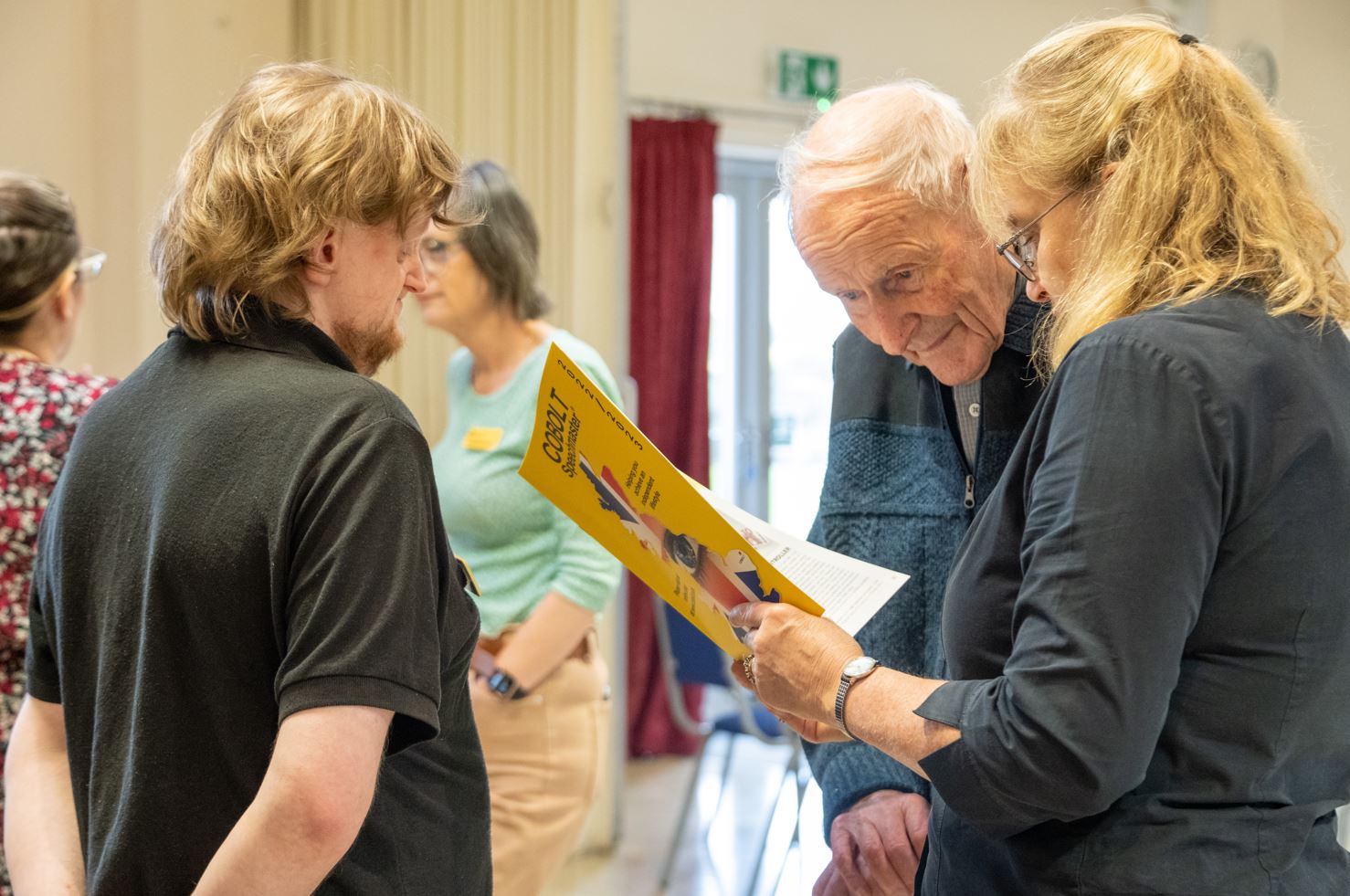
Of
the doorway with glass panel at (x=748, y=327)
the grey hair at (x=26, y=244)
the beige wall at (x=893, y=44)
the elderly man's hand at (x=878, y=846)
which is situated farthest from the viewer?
the doorway with glass panel at (x=748, y=327)

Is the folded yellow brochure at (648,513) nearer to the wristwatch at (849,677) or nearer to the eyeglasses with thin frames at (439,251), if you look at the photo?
the wristwatch at (849,677)

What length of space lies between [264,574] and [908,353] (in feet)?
2.85

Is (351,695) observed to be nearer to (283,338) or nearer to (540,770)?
(283,338)

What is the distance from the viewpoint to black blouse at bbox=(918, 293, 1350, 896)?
84cm

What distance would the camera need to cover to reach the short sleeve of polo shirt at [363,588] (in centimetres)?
91

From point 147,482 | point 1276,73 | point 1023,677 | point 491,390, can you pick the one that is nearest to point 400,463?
point 147,482

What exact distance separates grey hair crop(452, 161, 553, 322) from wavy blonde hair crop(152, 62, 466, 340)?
1.34 m

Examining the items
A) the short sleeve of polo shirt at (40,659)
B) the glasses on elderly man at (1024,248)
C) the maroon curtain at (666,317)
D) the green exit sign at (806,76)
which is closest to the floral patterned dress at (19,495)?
the short sleeve of polo shirt at (40,659)

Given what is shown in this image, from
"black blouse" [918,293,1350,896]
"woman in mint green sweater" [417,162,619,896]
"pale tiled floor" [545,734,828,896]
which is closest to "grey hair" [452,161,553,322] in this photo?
"woman in mint green sweater" [417,162,619,896]

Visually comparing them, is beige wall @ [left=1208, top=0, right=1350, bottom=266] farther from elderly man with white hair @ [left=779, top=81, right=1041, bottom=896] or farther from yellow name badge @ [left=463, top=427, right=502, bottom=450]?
elderly man with white hair @ [left=779, top=81, right=1041, bottom=896]

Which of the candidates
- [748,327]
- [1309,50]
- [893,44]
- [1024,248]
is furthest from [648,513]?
[1309,50]

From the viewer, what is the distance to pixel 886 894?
1404 mm

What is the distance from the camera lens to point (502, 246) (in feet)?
8.00

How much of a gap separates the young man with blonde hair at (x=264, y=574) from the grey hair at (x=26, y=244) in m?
0.85
